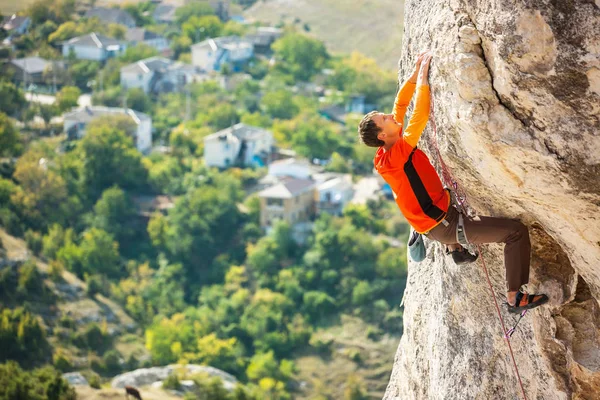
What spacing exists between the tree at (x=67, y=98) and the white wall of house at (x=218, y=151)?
37.0ft

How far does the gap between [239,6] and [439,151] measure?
311ft

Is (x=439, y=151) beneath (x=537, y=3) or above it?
beneath

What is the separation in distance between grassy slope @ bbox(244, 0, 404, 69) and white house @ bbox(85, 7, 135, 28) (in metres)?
15.5


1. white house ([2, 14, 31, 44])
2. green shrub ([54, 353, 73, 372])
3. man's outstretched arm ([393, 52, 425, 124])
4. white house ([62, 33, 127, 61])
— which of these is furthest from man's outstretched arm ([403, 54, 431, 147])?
white house ([62, 33, 127, 61])

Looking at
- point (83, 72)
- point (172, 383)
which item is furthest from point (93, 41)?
point (172, 383)

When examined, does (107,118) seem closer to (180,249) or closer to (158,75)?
(158,75)

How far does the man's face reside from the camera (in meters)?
5.85

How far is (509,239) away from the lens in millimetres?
5645

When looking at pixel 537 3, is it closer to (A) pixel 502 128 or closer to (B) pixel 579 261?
(A) pixel 502 128

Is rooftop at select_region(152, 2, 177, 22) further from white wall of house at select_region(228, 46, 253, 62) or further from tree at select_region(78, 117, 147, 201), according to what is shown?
tree at select_region(78, 117, 147, 201)

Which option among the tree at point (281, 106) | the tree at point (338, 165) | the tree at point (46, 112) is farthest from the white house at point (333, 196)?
the tree at point (46, 112)

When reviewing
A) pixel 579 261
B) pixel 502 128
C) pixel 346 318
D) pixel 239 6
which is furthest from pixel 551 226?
pixel 239 6

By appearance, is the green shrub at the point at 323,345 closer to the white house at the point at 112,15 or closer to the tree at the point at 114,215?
the tree at the point at 114,215

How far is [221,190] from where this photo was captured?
171ft
